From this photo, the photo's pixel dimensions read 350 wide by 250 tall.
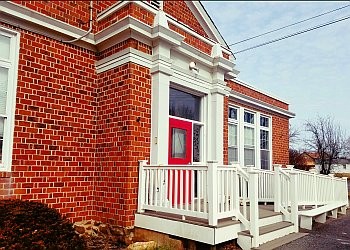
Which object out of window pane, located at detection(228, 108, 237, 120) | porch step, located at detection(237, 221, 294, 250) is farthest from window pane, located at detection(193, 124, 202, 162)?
window pane, located at detection(228, 108, 237, 120)

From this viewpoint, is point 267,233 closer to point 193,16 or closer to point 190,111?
point 190,111

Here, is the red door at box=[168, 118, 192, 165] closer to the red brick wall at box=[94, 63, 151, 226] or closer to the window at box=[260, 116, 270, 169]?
the red brick wall at box=[94, 63, 151, 226]

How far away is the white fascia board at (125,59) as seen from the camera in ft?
19.2

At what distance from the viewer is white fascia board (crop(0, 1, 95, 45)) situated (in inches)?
195

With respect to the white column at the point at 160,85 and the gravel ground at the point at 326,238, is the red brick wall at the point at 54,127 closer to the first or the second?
the white column at the point at 160,85

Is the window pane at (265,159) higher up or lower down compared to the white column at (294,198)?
higher up

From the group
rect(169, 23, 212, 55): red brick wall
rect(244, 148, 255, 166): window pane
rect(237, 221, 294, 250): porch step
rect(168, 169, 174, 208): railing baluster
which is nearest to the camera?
rect(237, 221, 294, 250): porch step

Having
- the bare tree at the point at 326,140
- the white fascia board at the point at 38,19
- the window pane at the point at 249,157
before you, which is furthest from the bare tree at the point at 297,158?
the white fascia board at the point at 38,19

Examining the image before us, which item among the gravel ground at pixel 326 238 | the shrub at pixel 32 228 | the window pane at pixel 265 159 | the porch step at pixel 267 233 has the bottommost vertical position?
the gravel ground at pixel 326 238

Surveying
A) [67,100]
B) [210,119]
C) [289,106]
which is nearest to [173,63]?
[210,119]

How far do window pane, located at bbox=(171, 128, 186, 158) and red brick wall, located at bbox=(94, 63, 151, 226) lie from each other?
0.88 metres

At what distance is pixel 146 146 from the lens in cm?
593

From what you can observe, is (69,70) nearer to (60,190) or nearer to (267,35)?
(60,190)

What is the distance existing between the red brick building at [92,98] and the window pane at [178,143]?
22mm
